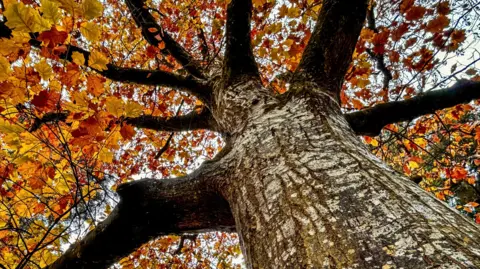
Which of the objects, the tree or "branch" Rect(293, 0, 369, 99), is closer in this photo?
the tree

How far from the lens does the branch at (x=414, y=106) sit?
2.29 metres

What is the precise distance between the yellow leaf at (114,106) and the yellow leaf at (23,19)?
514 mm

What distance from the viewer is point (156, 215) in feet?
5.65

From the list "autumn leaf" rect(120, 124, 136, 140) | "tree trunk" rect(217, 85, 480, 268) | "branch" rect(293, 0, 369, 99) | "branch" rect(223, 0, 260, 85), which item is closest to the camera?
"tree trunk" rect(217, 85, 480, 268)

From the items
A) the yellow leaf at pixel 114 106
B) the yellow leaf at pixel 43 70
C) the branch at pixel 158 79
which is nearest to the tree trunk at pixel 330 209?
the yellow leaf at pixel 114 106

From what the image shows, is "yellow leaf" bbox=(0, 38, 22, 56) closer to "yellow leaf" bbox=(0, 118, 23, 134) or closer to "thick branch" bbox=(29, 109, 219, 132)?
"yellow leaf" bbox=(0, 118, 23, 134)

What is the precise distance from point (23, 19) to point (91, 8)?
332 mm

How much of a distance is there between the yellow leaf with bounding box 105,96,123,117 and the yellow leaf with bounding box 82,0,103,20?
52 centimetres

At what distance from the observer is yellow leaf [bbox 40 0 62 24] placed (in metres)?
1.45

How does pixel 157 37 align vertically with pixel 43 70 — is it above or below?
above

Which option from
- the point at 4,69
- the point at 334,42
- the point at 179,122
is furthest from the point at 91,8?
the point at 179,122

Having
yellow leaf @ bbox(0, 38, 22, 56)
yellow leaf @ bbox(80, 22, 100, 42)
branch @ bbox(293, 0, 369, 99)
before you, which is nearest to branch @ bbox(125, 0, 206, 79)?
branch @ bbox(293, 0, 369, 99)

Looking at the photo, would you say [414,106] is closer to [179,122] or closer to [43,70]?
[179,122]

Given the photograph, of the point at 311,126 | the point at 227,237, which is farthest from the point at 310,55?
the point at 227,237
